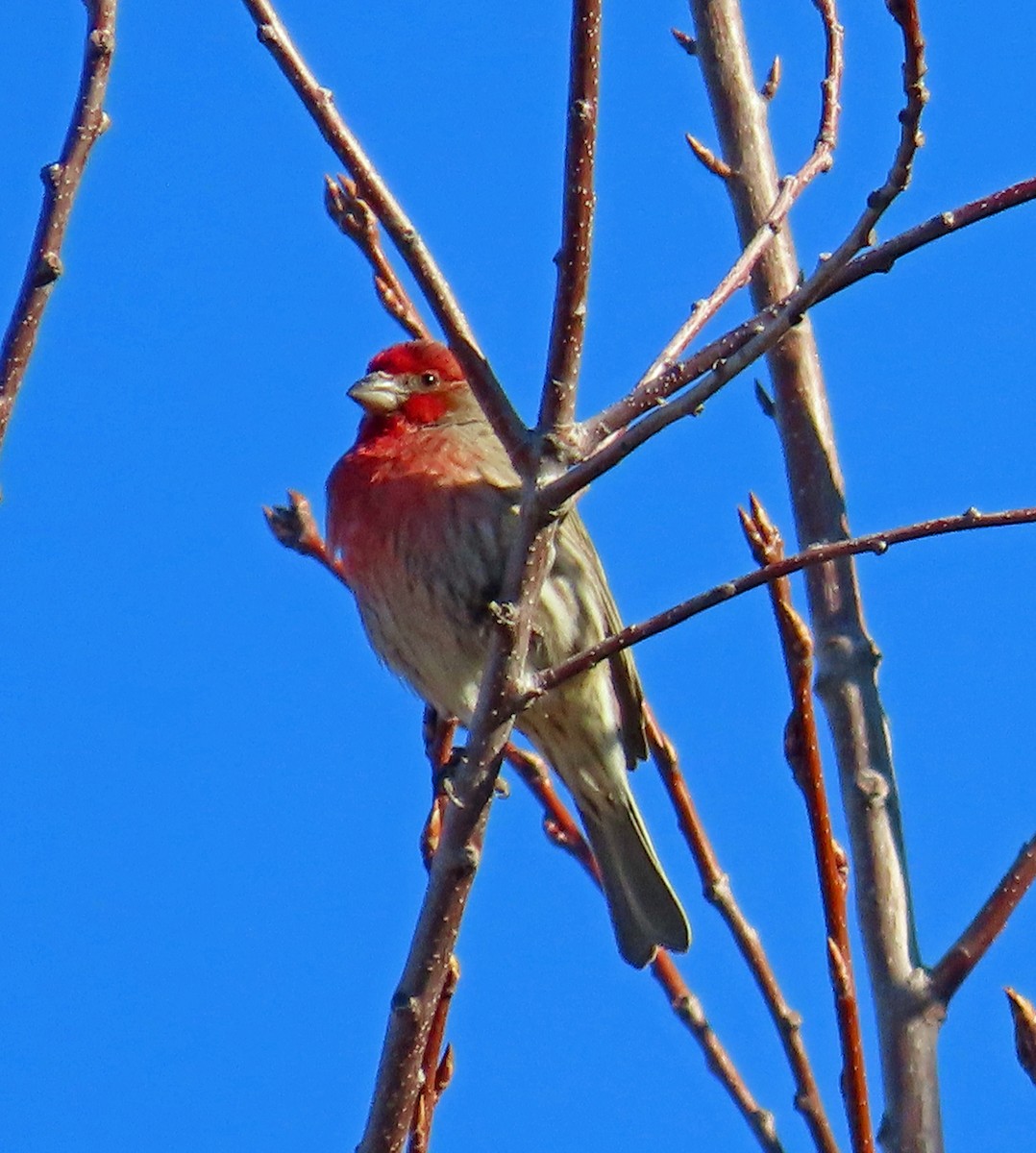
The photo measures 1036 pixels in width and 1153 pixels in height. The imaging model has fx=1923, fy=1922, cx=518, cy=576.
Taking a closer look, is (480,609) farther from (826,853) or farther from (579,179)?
(579,179)

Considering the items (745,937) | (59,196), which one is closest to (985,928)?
(745,937)

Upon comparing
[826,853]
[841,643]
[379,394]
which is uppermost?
[379,394]

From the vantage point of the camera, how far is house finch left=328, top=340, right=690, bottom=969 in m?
5.65

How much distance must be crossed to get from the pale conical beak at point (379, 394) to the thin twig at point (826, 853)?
9.71ft

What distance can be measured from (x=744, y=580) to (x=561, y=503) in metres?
0.37

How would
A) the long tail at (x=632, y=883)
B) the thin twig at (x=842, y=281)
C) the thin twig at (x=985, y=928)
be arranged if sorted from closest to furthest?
the thin twig at (x=842, y=281) < the thin twig at (x=985, y=928) < the long tail at (x=632, y=883)

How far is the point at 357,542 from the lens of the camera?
595cm

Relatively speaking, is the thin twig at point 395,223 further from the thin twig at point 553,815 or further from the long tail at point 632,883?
the long tail at point 632,883

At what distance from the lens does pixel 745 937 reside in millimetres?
3688

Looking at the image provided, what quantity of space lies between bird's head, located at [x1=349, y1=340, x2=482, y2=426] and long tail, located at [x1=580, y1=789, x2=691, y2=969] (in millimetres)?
1402

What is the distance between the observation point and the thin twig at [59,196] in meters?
2.98

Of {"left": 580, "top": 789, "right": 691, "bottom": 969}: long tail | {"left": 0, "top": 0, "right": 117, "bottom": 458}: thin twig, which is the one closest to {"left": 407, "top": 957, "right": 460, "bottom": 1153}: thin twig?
{"left": 0, "top": 0, "right": 117, "bottom": 458}: thin twig

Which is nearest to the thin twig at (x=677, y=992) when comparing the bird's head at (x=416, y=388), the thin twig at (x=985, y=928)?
the thin twig at (x=985, y=928)

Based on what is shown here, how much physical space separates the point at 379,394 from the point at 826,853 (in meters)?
3.56
